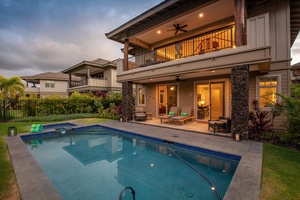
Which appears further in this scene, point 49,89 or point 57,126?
point 49,89

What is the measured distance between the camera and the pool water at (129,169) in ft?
11.2

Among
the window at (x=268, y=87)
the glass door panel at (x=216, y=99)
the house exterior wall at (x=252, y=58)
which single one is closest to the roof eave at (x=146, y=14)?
the house exterior wall at (x=252, y=58)

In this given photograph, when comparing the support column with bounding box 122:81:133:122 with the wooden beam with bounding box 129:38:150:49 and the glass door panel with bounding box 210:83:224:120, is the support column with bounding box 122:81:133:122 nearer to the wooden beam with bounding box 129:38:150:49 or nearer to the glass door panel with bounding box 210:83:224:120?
the wooden beam with bounding box 129:38:150:49

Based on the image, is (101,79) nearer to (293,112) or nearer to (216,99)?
(216,99)

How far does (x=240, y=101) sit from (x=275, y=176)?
330cm

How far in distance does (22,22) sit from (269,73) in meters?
23.9

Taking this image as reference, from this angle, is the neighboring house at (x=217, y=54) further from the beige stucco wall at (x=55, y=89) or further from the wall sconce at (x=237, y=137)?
the beige stucco wall at (x=55, y=89)

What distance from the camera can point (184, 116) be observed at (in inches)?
376

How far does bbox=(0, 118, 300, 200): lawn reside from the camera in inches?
105

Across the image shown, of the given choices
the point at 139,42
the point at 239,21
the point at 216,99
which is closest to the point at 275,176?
the point at 239,21

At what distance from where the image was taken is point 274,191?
107 inches

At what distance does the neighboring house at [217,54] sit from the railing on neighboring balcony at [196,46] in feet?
0.19

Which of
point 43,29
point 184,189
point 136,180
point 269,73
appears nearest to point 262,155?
point 184,189

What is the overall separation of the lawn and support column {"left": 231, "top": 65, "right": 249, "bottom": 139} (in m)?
1.25
